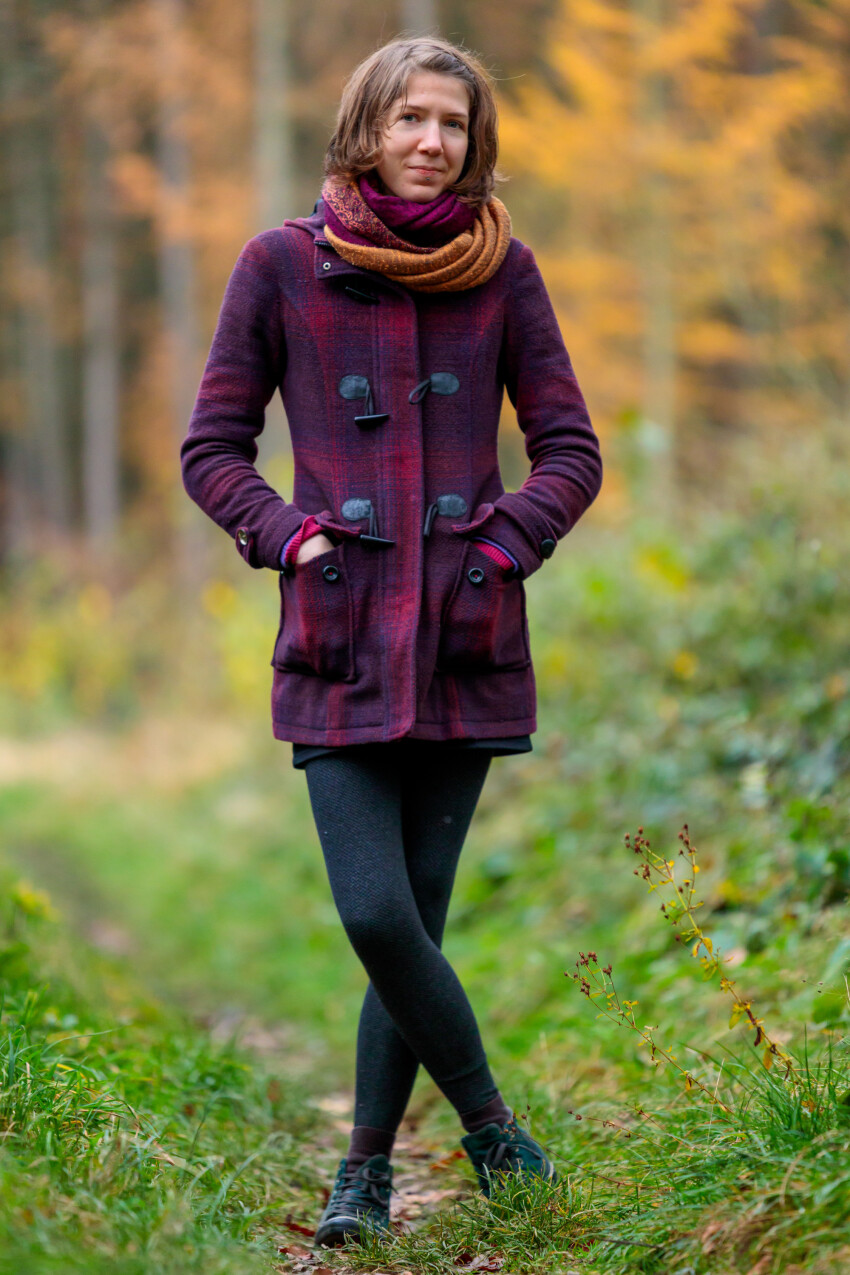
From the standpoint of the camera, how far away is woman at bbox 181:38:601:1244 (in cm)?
237

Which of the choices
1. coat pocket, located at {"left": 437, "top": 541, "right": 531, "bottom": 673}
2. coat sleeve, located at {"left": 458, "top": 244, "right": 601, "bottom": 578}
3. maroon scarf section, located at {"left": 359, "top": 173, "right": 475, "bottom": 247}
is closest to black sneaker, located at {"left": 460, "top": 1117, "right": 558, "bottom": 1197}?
coat pocket, located at {"left": 437, "top": 541, "right": 531, "bottom": 673}

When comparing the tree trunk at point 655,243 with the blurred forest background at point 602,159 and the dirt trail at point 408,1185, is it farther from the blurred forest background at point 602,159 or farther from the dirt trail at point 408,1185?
the dirt trail at point 408,1185

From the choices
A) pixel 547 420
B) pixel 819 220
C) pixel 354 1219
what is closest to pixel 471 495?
pixel 547 420

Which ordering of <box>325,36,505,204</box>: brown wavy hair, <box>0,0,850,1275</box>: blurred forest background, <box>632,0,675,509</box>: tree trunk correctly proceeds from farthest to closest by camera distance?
<box>632,0,675,509</box>: tree trunk
<box>325,36,505,204</box>: brown wavy hair
<box>0,0,850,1275</box>: blurred forest background

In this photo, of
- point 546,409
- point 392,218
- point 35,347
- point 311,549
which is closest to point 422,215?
point 392,218

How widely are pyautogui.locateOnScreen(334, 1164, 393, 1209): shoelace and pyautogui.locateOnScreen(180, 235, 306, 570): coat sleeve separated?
1254 millimetres

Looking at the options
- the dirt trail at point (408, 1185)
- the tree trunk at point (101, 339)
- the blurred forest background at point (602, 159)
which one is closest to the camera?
the dirt trail at point (408, 1185)

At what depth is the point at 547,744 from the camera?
20.0ft

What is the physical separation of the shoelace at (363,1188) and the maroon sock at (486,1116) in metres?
0.21

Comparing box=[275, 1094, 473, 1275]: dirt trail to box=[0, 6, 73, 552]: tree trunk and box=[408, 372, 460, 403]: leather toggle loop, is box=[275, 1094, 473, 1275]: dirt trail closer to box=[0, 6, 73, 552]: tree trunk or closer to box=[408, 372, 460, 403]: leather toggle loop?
box=[408, 372, 460, 403]: leather toggle loop

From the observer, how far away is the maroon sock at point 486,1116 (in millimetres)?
2506

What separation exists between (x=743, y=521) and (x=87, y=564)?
14146 mm

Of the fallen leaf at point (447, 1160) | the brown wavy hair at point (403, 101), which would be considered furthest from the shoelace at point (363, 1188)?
the brown wavy hair at point (403, 101)

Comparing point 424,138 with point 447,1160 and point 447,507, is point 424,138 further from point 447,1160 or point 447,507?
point 447,1160
